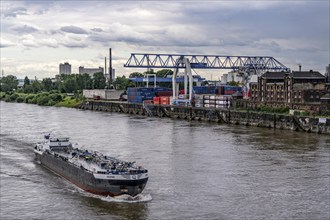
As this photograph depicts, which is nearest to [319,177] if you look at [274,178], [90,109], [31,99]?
[274,178]

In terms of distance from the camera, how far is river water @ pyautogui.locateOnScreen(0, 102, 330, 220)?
27.8 metres

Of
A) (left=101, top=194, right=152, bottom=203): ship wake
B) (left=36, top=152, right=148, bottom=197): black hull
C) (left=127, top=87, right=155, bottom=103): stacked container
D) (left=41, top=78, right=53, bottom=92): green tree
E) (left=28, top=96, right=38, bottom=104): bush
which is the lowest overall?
(left=101, top=194, right=152, bottom=203): ship wake

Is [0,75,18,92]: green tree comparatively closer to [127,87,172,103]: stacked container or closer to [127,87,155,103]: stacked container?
[127,87,172,103]: stacked container

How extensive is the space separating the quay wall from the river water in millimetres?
5266

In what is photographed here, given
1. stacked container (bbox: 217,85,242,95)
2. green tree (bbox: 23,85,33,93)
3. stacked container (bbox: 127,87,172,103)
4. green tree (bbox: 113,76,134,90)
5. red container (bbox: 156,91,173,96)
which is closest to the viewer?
stacked container (bbox: 127,87,172,103)

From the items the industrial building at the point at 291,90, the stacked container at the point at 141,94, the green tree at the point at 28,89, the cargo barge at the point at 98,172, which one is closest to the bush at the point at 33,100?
the stacked container at the point at 141,94

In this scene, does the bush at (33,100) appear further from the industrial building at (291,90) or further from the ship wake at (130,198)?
the ship wake at (130,198)

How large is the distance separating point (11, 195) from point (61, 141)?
12508mm

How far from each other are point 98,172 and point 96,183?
60cm

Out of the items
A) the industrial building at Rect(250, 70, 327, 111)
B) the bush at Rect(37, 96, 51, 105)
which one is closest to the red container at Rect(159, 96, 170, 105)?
the industrial building at Rect(250, 70, 327, 111)

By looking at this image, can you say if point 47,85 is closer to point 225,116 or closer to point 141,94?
point 141,94

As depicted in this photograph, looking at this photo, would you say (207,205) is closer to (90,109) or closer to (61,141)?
(61,141)

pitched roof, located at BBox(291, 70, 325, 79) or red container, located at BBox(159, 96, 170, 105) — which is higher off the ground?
pitched roof, located at BBox(291, 70, 325, 79)

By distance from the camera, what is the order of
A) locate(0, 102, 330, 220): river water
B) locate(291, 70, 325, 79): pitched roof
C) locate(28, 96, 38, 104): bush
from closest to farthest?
locate(0, 102, 330, 220): river water < locate(291, 70, 325, 79): pitched roof < locate(28, 96, 38, 104): bush
